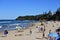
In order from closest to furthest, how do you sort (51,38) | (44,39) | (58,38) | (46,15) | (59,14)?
(58,38)
(51,38)
(44,39)
(59,14)
(46,15)

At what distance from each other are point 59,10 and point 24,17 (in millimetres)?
80336

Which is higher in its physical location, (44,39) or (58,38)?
(58,38)

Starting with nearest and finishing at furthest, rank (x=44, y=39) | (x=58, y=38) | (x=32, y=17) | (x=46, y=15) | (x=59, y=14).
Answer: (x=58, y=38) → (x=44, y=39) → (x=59, y=14) → (x=46, y=15) → (x=32, y=17)

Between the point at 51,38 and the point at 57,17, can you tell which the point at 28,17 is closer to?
the point at 57,17

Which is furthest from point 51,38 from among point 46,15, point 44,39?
point 46,15

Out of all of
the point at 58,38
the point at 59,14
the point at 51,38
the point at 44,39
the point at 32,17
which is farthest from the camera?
the point at 32,17

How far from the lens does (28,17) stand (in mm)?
178125

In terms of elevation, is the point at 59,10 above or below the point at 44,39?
above

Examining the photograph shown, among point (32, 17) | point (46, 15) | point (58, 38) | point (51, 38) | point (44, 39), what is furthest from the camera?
point (32, 17)

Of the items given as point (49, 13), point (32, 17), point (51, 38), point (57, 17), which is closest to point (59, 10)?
point (57, 17)

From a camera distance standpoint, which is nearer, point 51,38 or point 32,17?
point 51,38

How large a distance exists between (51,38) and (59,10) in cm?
9760

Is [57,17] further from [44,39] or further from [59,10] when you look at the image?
[44,39]

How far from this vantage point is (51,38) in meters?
8.38
